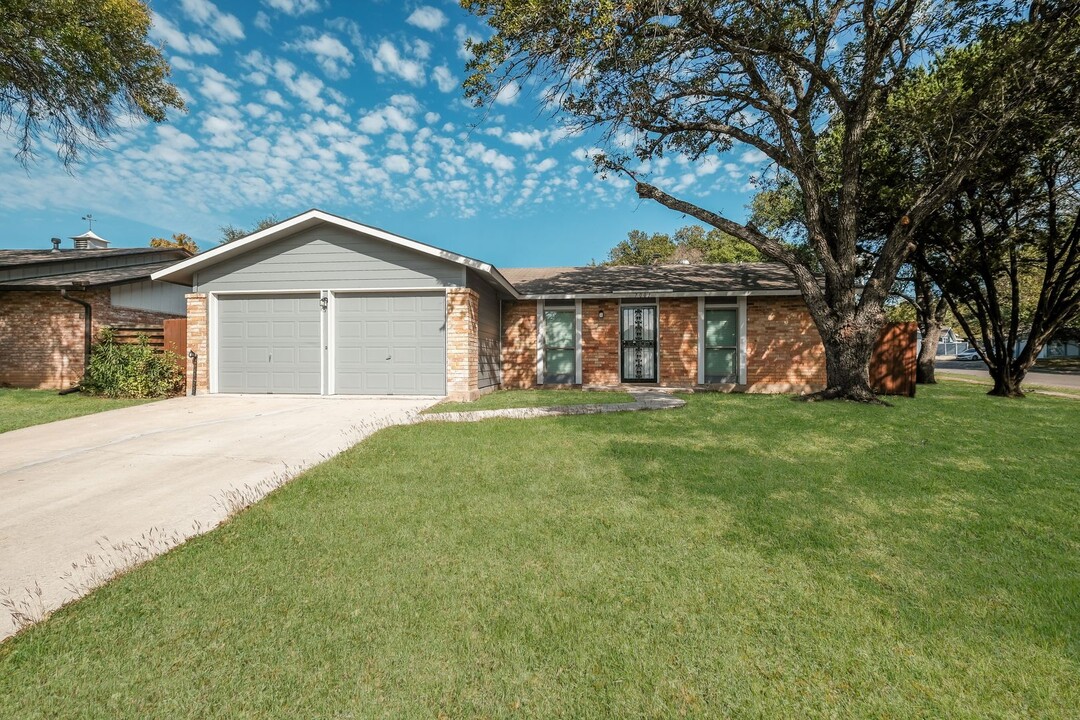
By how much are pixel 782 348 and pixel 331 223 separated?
11402mm

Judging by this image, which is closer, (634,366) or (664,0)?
(664,0)

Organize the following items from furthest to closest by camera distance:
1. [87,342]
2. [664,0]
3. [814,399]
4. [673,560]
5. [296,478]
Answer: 1. [87,342]
2. [814,399]
3. [664,0]
4. [296,478]
5. [673,560]

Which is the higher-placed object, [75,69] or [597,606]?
[75,69]

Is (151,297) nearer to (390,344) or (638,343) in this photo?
(390,344)

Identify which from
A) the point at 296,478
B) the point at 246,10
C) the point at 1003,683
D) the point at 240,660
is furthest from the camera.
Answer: the point at 246,10

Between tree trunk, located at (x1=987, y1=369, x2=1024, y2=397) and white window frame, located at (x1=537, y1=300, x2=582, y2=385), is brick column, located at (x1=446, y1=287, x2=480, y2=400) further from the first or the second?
tree trunk, located at (x1=987, y1=369, x2=1024, y2=397)

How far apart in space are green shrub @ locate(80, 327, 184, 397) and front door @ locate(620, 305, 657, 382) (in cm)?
1115

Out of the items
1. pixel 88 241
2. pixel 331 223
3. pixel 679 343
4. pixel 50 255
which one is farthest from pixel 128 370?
pixel 88 241

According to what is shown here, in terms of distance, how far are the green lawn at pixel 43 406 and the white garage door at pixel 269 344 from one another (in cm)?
184

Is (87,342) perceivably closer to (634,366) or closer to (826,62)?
(634,366)

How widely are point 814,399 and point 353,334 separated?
33.1 feet

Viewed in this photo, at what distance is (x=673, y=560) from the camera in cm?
277

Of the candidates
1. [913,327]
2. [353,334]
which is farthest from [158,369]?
[913,327]

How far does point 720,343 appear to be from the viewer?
1222 cm
